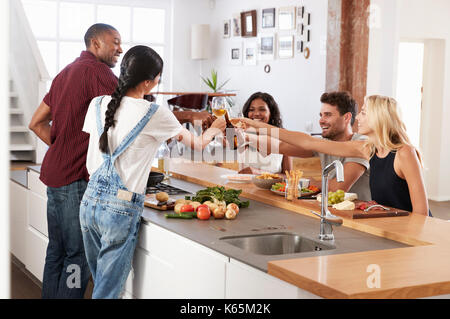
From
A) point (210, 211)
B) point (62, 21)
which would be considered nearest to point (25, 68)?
point (62, 21)

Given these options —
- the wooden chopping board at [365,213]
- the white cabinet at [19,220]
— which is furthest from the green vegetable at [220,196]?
the white cabinet at [19,220]

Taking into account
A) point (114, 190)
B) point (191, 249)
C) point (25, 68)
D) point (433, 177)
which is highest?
point (25, 68)

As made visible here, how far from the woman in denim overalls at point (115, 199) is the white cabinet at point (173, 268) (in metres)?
0.09

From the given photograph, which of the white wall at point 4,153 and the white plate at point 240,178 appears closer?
the white wall at point 4,153

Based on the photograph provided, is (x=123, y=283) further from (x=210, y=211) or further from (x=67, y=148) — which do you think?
(x=67, y=148)

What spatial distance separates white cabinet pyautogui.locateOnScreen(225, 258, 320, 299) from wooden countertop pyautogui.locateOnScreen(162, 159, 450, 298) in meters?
0.04

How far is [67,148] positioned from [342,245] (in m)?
1.60

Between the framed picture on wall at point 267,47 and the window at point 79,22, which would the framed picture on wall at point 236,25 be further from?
the window at point 79,22

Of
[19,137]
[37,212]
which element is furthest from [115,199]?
[19,137]

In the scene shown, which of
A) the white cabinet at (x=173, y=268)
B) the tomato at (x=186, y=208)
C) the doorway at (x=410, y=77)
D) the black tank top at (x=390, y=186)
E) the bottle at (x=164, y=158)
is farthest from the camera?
the doorway at (x=410, y=77)

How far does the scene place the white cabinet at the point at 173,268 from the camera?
2.27m

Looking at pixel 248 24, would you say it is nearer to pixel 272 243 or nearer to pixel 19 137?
pixel 19 137

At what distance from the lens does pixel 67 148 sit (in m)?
3.19

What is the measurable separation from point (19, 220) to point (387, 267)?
327 centimetres
